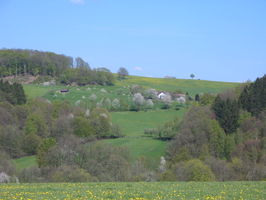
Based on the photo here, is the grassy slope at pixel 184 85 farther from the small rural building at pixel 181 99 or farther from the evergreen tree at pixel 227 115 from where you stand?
the evergreen tree at pixel 227 115

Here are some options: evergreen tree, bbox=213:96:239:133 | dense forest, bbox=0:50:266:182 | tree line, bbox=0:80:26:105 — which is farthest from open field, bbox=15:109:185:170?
tree line, bbox=0:80:26:105

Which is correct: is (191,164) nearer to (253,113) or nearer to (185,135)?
(185,135)

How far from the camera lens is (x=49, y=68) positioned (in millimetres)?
126375

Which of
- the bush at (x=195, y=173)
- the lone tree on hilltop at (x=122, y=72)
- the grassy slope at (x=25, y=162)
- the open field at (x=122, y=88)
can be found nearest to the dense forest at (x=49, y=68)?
the open field at (x=122, y=88)

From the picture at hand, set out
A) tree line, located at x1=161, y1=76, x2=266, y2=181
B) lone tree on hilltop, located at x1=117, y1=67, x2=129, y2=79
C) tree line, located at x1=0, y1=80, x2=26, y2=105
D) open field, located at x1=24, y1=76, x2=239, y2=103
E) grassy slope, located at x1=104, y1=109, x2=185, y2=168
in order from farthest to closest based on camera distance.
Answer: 1. lone tree on hilltop, located at x1=117, y1=67, x2=129, y2=79
2. open field, located at x1=24, y1=76, x2=239, y2=103
3. tree line, located at x1=0, y1=80, x2=26, y2=105
4. grassy slope, located at x1=104, y1=109, x2=185, y2=168
5. tree line, located at x1=161, y1=76, x2=266, y2=181

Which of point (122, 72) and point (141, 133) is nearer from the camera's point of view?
point (141, 133)

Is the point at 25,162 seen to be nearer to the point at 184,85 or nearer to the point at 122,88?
the point at 122,88

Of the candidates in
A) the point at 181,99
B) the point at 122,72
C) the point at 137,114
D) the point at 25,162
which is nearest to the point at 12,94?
the point at 137,114

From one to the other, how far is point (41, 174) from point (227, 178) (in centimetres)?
1629

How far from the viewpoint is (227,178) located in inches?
1522

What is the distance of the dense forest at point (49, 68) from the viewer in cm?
11956

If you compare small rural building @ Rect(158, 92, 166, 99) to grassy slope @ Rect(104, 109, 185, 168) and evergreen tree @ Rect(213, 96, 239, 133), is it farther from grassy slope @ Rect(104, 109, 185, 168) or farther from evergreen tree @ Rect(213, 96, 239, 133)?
evergreen tree @ Rect(213, 96, 239, 133)

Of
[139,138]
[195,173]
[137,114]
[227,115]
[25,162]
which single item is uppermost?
[227,115]

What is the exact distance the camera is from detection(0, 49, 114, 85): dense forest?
392 feet
